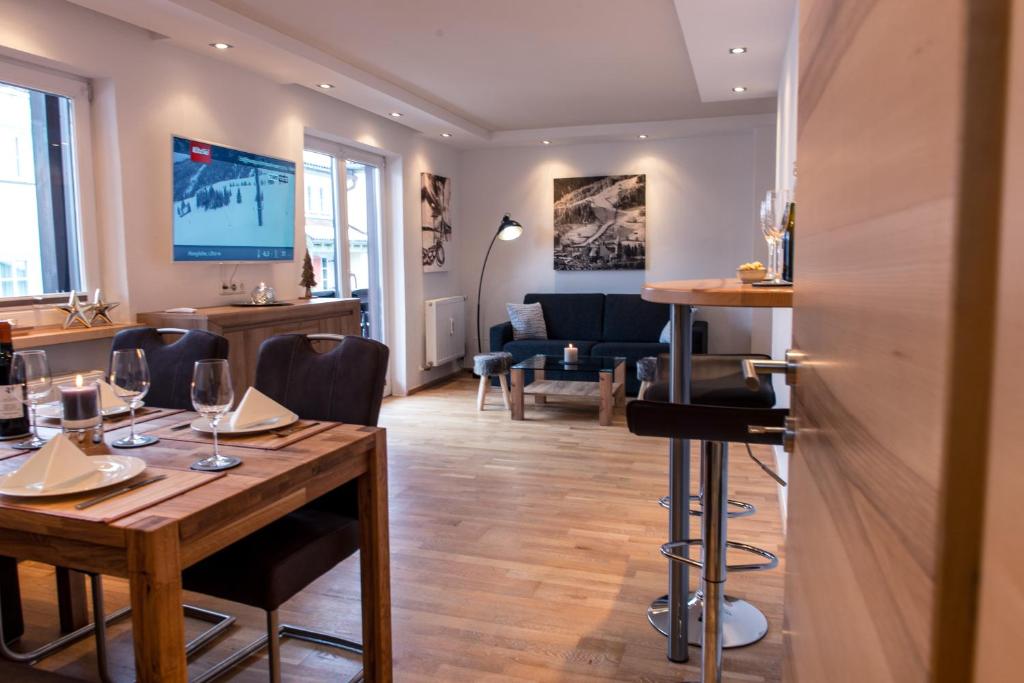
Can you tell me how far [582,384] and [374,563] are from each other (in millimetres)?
3918

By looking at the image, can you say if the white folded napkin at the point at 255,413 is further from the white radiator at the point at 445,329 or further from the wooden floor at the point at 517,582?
the white radiator at the point at 445,329

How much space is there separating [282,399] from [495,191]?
18.3ft

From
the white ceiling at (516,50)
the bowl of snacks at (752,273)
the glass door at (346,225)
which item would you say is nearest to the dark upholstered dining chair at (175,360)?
the bowl of snacks at (752,273)

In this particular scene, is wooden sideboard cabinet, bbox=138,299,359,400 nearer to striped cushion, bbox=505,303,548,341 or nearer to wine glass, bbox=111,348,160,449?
wine glass, bbox=111,348,160,449

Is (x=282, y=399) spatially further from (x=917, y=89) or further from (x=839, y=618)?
(x=917, y=89)

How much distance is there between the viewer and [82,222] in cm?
349

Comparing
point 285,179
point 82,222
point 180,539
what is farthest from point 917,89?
point 285,179

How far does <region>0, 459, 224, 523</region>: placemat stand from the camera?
1272 millimetres

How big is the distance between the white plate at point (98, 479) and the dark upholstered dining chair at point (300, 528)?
36cm

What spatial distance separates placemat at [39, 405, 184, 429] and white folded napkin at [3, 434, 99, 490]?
51 centimetres

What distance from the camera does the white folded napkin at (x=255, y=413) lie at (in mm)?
1818

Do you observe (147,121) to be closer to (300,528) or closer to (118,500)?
(300,528)

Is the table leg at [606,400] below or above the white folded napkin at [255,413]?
below

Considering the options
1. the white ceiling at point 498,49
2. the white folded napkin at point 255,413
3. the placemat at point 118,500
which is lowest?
the placemat at point 118,500
